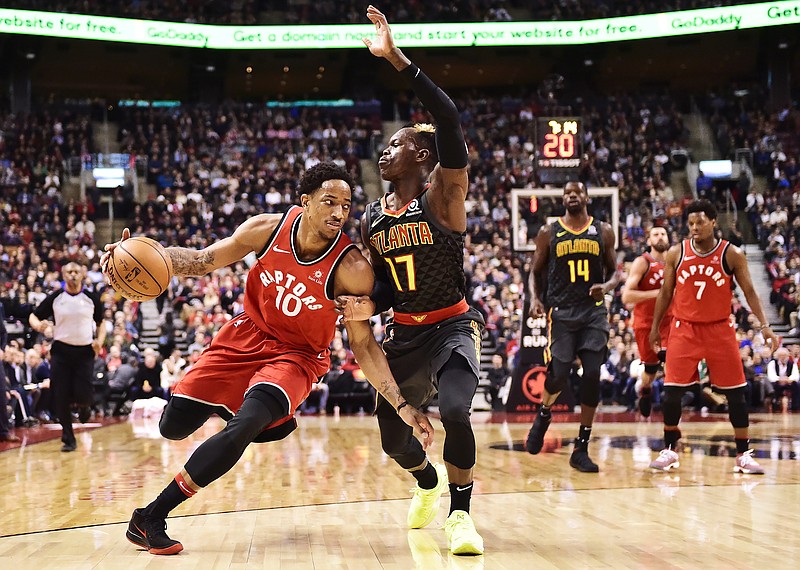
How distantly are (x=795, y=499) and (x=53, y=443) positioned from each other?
301 inches

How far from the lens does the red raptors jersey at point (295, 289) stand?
4523 millimetres

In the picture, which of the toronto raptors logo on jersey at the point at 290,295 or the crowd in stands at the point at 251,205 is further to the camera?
the crowd in stands at the point at 251,205

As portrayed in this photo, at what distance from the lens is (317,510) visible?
18.0 feet

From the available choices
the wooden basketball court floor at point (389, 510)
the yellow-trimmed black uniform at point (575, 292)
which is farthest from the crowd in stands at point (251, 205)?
the yellow-trimmed black uniform at point (575, 292)

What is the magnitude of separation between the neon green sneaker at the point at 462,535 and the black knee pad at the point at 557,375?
130 inches

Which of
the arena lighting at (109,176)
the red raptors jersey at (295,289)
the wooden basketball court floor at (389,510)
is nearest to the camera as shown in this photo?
the wooden basketball court floor at (389,510)

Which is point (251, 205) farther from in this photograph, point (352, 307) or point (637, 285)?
point (352, 307)

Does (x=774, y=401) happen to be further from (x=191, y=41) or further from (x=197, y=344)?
(x=191, y=41)

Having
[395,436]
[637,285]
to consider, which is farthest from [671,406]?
[395,436]

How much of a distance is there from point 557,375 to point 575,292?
0.70 meters

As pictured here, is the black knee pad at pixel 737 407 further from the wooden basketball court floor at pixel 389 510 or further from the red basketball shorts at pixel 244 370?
the red basketball shorts at pixel 244 370

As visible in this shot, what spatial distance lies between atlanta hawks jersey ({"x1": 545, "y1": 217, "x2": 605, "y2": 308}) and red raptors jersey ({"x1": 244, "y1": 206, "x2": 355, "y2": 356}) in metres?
3.39

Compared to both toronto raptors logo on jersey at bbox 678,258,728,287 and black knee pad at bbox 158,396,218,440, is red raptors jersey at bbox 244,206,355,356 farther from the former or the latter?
toronto raptors logo on jersey at bbox 678,258,728,287

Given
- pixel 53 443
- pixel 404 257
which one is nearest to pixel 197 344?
pixel 53 443
